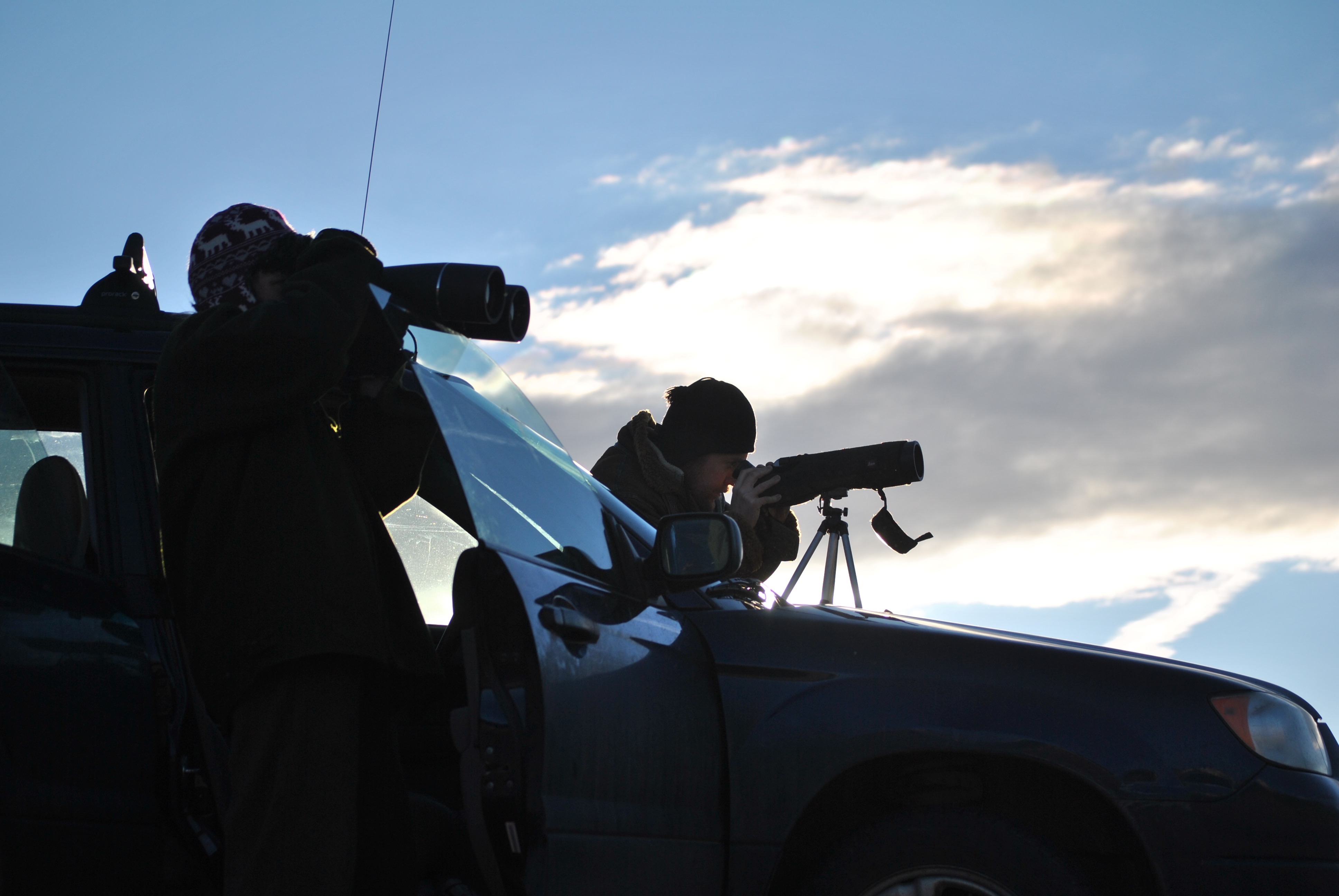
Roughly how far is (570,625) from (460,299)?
592 millimetres

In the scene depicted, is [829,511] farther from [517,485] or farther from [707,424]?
[517,485]

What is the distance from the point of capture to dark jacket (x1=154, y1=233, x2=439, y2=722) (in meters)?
1.81

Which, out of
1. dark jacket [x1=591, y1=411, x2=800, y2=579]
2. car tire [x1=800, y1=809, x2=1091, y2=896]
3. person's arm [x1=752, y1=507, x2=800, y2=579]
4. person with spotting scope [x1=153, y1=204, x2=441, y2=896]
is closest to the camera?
person with spotting scope [x1=153, y1=204, x2=441, y2=896]

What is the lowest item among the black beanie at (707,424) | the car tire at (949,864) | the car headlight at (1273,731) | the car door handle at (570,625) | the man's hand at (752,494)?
the car tire at (949,864)

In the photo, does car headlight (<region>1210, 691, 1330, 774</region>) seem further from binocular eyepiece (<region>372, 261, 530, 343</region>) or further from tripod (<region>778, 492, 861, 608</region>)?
tripod (<region>778, 492, 861, 608</region>)

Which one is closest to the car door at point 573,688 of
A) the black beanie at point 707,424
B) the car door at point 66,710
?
the car door at point 66,710

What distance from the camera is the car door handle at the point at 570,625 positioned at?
187 centimetres

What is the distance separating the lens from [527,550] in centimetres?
197

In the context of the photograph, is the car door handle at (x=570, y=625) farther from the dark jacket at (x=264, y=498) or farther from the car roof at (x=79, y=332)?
the car roof at (x=79, y=332)

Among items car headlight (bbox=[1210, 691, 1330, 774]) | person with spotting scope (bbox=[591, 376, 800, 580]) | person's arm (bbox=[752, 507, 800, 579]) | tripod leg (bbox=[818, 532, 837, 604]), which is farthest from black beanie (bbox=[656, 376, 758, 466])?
car headlight (bbox=[1210, 691, 1330, 774])

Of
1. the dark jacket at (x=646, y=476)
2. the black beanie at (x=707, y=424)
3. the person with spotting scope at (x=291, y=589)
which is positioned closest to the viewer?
the person with spotting scope at (x=291, y=589)

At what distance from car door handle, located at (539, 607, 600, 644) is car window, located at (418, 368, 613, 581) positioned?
120 millimetres

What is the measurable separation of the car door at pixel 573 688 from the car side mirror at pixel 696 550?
0.09 meters

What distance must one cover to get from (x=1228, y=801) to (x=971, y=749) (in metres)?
0.49
